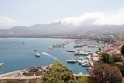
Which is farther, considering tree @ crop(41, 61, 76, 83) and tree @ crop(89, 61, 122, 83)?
tree @ crop(89, 61, 122, 83)

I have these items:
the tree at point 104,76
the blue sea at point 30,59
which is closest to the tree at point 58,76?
the tree at point 104,76

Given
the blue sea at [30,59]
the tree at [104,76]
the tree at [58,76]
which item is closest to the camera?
the tree at [58,76]

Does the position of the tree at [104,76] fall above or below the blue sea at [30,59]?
above

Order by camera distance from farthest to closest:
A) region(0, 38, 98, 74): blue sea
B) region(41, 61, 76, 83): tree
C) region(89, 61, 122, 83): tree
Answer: region(0, 38, 98, 74): blue sea
region(89, 61, 122, 83): tree
region(41, 61, 76, 83): tree

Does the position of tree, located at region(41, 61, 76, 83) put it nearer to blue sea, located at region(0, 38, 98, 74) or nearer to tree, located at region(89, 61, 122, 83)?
tree, located at region(89, 61, 122, 83)

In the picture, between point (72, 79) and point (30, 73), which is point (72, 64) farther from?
point (72, 79)

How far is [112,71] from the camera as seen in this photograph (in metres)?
6.50

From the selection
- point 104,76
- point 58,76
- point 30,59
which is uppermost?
point 58,76

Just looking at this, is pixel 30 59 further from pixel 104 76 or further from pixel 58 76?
pixel 58 76

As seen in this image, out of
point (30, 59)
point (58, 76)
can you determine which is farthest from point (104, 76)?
point (30, 59)

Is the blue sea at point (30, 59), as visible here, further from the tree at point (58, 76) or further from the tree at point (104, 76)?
the tree at point (58, 76)

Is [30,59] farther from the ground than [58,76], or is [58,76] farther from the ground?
[58,76]

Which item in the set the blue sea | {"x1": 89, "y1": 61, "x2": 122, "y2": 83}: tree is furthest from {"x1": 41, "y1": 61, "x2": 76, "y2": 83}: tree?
the blue sea

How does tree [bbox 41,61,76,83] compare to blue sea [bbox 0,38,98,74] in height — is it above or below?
above
